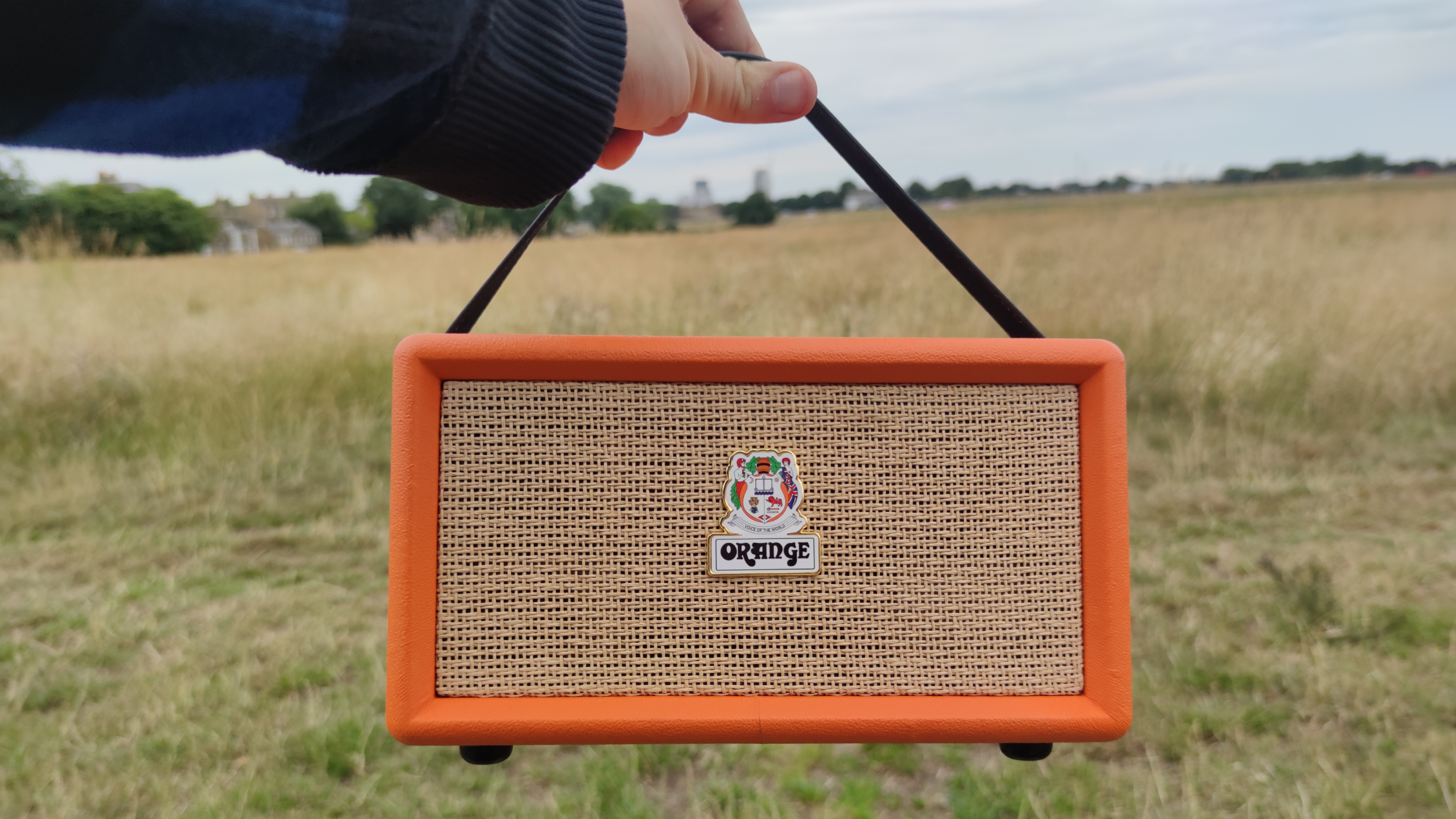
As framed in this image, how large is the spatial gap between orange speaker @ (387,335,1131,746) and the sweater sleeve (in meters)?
0.16

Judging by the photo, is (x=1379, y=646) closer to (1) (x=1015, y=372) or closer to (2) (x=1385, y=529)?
(2) (x=1385, y=529)

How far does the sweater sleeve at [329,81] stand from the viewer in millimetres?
394

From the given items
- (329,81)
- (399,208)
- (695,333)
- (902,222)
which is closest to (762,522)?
(902,222)

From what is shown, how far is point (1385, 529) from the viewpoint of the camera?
1.88 meters

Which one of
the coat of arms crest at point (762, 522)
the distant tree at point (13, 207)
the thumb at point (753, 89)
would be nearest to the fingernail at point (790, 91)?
the thumb at point (753, 89)

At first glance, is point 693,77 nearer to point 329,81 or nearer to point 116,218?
point 329,81

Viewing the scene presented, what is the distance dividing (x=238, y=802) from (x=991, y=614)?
93cm

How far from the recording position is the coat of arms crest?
615 millimetres

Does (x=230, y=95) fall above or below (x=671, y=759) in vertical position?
above

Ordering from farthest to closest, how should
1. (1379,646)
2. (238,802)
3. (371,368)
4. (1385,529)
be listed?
1. (371,368)
2. (1385,529)
3. (1379,646)
4. (238,802)

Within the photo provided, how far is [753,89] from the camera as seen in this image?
595 millimetres

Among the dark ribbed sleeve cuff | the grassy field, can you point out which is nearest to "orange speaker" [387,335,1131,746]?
the dark ribbed sleeve cuff

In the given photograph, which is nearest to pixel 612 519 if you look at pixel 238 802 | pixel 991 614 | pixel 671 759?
pixel 991 614

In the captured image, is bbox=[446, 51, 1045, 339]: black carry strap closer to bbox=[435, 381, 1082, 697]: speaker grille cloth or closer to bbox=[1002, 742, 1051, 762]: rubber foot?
bbox=[435, 381, 1082, 697]: speaker grille cloth
